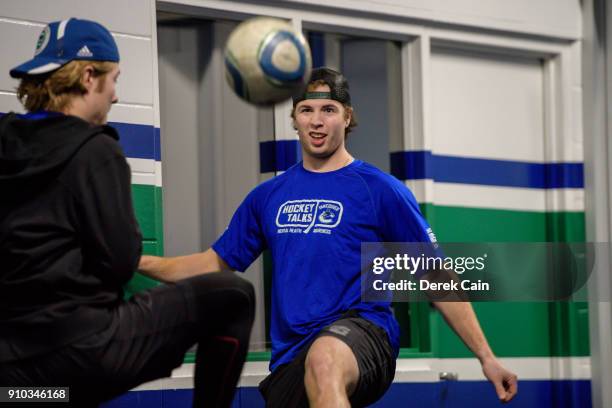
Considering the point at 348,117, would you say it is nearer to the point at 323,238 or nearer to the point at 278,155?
the point at 323,238

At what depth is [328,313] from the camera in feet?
15.3

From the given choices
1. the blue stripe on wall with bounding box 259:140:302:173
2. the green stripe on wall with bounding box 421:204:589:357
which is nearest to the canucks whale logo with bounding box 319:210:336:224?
the blue stripe on wall with bounding box 259:140:302:173

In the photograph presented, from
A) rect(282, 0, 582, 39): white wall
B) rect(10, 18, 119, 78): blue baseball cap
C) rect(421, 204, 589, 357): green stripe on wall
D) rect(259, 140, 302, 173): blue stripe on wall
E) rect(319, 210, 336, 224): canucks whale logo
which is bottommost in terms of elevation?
rect(421, 204, 589, 357): green stripe on wall

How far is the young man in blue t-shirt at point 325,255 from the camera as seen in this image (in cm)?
454

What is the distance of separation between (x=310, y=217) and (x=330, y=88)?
61 cm

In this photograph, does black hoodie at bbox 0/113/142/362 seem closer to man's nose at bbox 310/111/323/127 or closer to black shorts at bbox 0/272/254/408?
black shorts at bbox 0/272/254/408

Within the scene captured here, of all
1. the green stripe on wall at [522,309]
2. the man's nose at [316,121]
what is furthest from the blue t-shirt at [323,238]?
the green stripe on wall at [522,309]

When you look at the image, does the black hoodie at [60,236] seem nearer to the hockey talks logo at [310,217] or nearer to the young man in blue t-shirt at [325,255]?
the young man in blue t-shirt at [325,255]

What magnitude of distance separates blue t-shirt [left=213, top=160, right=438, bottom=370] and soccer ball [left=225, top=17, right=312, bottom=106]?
692mm

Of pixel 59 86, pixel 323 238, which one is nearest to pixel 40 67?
pixel 59 86

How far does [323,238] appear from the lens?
4.78 meters

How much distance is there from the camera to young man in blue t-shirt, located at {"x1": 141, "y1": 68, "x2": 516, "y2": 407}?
4535 millimetres

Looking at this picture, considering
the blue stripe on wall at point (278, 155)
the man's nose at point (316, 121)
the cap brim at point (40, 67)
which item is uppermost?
the cap brim at point (40, 67)

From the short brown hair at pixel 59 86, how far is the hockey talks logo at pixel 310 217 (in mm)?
1473
